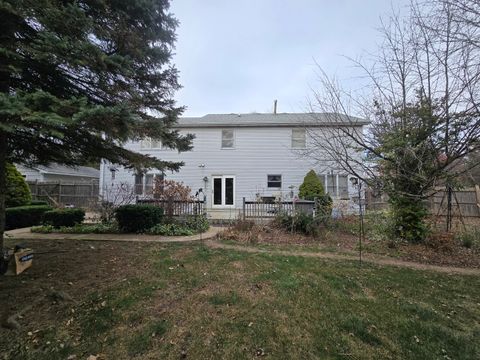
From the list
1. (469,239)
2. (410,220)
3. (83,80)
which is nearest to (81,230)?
(83,80)

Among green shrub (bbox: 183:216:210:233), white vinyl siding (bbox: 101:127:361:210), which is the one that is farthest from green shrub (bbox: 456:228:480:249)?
white vinyl siding (bbox: 101:127:361:210)

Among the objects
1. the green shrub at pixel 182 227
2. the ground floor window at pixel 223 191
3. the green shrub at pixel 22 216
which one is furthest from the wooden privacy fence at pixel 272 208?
the green shrub at pixel 22 216

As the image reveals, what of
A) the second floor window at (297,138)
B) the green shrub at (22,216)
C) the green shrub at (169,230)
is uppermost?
the second floor window at (297,138)

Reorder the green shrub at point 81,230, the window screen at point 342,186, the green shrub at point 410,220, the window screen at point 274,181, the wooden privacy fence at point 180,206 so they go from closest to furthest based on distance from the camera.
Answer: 1. the green shrub at point 410,220
2. the green shrub at point 81,230
3. the wooden privacy fence at point 180,206
4. the window screen at point 342,186
5. the window screen at point 274,181

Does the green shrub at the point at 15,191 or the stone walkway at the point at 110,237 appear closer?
the stone walkway at the point at 110,237

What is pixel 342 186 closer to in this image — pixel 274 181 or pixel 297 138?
pixel 297 138

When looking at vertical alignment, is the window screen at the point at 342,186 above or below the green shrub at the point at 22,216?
above

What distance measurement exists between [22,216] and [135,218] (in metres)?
4.97

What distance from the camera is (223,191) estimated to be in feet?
55.2

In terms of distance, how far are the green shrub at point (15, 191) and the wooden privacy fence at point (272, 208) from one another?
31.8ft

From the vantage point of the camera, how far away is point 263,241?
26.6ft

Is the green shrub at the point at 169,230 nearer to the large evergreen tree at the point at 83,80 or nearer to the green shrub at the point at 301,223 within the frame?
the green shrub at the point at 301,223

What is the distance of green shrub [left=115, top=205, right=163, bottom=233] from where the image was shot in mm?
9055

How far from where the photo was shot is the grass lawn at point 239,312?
9.66 feet
